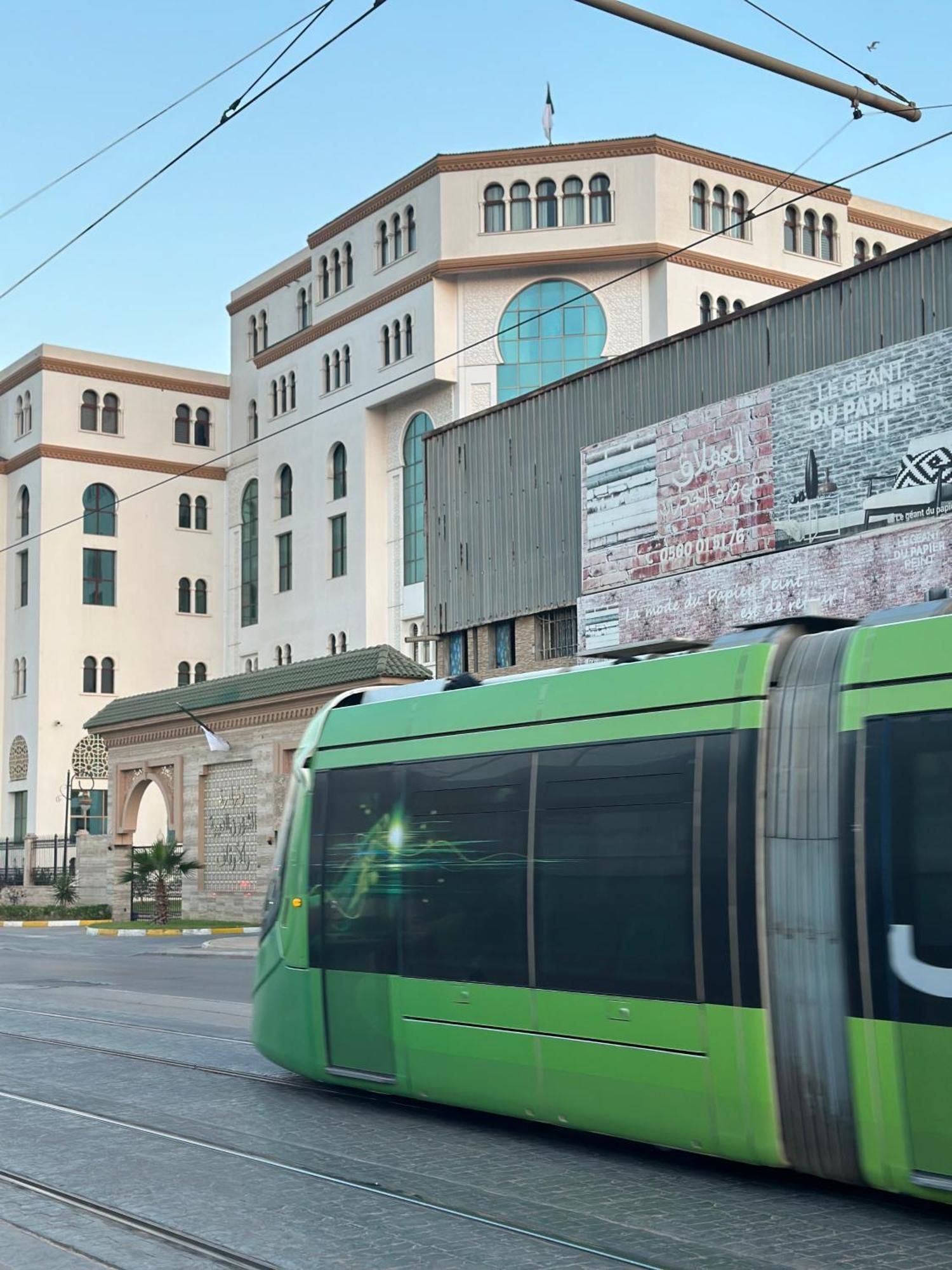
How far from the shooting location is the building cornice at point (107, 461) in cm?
7006

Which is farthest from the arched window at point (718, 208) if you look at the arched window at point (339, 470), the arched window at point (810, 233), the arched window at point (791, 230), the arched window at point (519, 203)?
the arched window at point (339, 470)

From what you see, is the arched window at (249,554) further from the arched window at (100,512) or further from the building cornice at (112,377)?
the arched window at (100,512)

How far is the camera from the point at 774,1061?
7.04m

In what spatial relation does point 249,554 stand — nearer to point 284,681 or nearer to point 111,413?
→ point 111,413

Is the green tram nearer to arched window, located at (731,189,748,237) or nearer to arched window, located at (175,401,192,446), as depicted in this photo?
arched window, located at (731,189,748,237)

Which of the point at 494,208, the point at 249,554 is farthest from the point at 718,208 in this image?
the point at 249,554

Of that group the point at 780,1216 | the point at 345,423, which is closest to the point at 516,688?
the point at 780,1216

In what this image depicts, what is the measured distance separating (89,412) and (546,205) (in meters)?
26.9

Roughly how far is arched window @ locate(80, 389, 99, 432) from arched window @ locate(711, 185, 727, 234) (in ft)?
101

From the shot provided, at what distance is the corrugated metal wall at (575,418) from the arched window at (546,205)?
16679 mm

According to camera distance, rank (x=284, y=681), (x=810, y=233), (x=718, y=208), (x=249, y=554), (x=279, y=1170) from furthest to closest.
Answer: (x=249, y=554)
(x=810, y=233)
(x=718, y=208)
(x=284, y=681)
(x=279, y=1170)

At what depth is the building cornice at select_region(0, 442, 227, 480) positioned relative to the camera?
7006cm

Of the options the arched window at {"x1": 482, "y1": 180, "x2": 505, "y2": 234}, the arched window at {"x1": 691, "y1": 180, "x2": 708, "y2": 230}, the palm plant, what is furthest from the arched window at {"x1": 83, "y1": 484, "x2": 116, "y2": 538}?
the palm plant

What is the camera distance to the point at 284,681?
39.6 m
